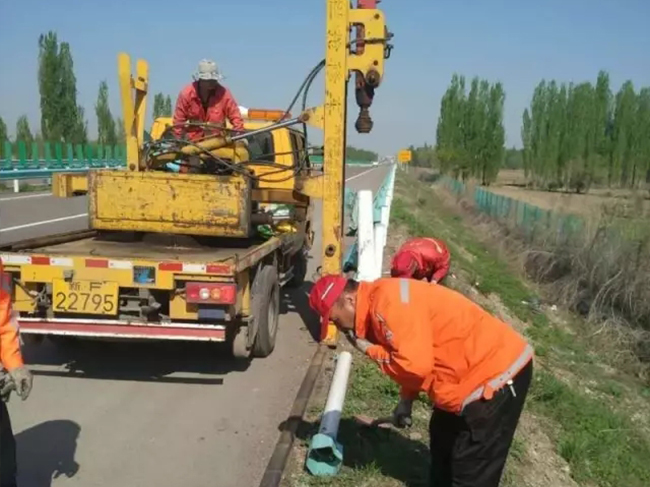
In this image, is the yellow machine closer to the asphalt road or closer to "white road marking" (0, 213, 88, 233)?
the asphalt road

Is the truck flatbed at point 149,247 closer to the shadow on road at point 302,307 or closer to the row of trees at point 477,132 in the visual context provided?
the shadow on road at point 302,307

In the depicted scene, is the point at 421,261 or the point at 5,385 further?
the point at 421,261

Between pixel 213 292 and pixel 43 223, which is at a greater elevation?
pixel 213 292

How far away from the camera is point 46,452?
470cm

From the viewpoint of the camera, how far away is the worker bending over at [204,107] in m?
7.69

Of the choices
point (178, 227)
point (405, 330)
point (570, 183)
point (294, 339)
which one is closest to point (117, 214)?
point (178, 227)

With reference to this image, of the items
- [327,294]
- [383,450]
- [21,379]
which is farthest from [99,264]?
[327,294]

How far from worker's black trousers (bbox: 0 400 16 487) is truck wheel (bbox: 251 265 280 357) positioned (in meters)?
2.96

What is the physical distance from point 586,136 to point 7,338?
59445mm

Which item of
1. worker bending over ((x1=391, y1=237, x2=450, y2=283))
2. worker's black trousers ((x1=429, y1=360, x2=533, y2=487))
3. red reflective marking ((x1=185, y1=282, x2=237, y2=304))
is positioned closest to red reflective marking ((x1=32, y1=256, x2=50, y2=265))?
red reflective marking ((x1=185, y1=282, x2=237, y2=304))

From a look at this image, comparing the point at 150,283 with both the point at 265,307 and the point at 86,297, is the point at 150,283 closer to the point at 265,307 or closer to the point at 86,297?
the point at 86,297

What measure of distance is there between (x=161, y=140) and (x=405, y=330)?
4701 mm

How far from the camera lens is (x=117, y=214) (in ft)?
22.3

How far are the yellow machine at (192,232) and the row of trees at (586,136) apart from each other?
4731cm
